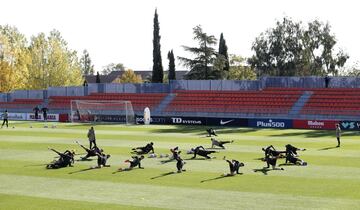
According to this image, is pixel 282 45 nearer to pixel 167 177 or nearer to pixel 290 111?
pixel 290 111

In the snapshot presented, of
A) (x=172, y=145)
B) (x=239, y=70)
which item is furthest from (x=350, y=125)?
(x=239, y=70)

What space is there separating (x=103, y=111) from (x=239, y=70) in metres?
56.6

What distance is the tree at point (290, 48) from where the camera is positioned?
98500 mm

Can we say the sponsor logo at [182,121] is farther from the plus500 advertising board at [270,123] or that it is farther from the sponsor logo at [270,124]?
the sponsor logo at [270,124]

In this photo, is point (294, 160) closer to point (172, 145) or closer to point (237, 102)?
point (172, 145)

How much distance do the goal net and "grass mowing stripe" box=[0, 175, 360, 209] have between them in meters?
43.9

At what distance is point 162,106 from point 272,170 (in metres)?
44.5

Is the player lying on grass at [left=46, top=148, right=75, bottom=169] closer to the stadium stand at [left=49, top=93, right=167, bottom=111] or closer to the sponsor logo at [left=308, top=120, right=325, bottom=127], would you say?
the sponsor logo at [left=308, top=120, right=325, bottom=127]

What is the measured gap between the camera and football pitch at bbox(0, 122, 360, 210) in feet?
67.5

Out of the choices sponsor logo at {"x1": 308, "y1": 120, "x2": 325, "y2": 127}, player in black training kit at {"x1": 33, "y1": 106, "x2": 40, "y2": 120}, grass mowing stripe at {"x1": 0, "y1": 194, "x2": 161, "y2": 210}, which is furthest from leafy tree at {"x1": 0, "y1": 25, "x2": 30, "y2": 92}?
grass mowing stripe at {"x1": 0, "y1": 194, "x2": 161, "y2": 210}

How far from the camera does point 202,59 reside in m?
90.8

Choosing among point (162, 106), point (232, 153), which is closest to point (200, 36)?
point (162, 106)

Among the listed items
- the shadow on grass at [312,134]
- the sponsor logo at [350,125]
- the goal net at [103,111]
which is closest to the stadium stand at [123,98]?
the goal net at [103,111]

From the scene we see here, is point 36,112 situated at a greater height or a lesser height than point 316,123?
greater
